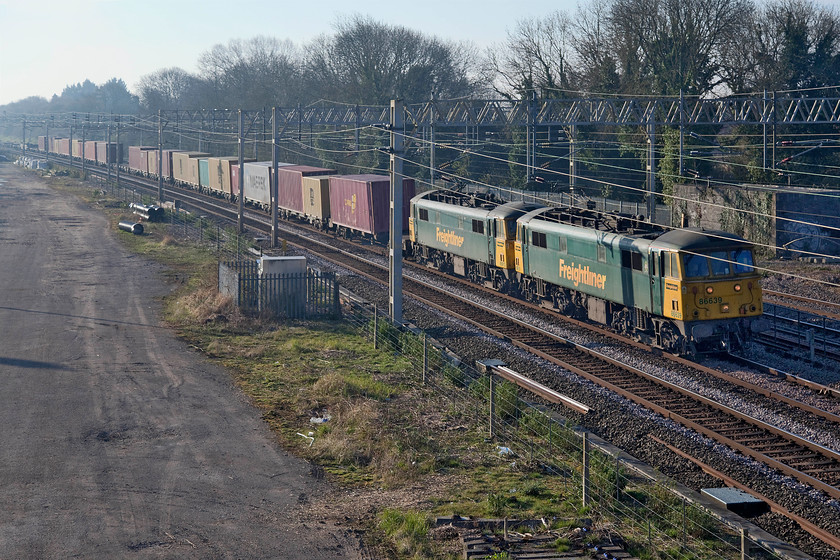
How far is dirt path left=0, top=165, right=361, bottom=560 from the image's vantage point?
435 inches

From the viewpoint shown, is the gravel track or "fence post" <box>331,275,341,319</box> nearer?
the gravel track

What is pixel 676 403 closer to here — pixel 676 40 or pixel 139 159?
pixel 676 40

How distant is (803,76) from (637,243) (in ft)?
131

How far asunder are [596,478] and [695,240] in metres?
9.80

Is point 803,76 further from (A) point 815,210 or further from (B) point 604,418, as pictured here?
(B) point 604,418

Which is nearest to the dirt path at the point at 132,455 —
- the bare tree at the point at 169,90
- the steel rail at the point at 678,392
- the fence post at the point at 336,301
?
the fence post at the point at 336,301

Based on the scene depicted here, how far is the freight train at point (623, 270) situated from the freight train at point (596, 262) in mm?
28

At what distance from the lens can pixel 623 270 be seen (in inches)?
892

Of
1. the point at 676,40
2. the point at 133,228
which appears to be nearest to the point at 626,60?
the point at 676,40

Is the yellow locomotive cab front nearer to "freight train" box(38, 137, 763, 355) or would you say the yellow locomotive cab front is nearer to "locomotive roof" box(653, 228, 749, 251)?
"freight train" box(38, 137, 763, 355)

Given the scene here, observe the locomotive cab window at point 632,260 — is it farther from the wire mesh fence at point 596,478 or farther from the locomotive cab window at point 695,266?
the wire mesh fence at point 596,478

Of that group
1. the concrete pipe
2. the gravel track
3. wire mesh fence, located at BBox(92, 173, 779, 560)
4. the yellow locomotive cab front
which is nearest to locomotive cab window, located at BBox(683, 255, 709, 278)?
the yellow locomotive cab front

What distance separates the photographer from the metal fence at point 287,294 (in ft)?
85.8

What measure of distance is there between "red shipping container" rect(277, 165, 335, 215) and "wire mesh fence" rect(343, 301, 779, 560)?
3323 cm
